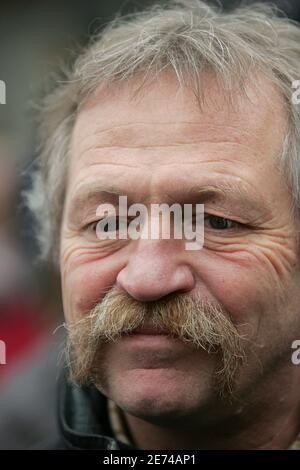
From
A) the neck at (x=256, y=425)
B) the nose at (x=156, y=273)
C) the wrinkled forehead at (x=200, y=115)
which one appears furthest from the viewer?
the neck at (x=256, y=425)

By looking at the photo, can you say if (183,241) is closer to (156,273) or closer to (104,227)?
(156,273)

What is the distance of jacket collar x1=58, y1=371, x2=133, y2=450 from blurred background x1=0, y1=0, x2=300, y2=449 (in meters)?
0.13

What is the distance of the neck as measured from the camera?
1662 mm

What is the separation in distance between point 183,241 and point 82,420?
2.28ft

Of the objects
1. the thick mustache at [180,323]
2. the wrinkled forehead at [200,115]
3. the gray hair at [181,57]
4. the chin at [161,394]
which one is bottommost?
the chin at [161,394]

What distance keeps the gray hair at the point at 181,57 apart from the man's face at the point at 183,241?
45 mm

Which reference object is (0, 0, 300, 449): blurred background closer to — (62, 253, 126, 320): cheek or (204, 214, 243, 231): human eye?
(62, 253, 126, 320): cheek

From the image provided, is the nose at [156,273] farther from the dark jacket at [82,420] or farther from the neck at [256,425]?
the dark jacket at [82,420]

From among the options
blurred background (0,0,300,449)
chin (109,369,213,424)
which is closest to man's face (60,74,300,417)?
chin (109,369,213,424)

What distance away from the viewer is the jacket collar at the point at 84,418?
1.76 metres

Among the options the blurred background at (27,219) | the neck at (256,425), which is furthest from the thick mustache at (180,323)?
the blurred background at (27,219)

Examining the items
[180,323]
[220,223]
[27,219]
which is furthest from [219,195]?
[27,219]

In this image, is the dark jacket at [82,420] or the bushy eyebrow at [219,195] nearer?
the bushy eyebrow at [219,195]
